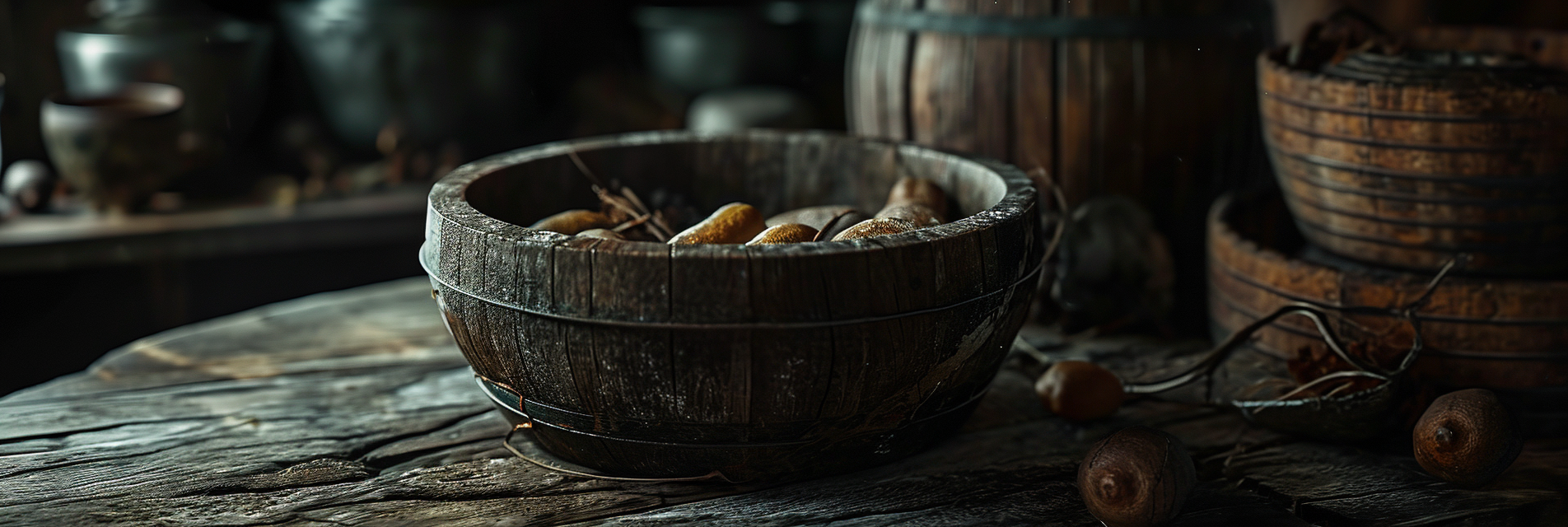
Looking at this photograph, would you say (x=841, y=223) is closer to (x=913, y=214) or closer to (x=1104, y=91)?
(x=913, y=214)

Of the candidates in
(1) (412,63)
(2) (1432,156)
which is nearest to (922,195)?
(2) (1432,156)

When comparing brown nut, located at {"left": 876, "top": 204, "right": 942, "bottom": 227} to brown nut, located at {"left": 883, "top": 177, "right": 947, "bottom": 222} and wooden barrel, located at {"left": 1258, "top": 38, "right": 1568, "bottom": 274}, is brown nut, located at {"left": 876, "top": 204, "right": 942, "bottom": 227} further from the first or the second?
wooden barrel, located at {"left": 1258, "top": 38, "right": 1568, "bottom": 274}

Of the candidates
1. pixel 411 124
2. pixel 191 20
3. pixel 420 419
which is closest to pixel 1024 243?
pixel 420 419

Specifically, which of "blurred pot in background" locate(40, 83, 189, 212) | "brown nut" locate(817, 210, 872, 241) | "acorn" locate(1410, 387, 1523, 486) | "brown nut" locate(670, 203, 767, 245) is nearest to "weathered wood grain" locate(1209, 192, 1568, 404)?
"acorn" locate(1410, 387, 1523, 486)

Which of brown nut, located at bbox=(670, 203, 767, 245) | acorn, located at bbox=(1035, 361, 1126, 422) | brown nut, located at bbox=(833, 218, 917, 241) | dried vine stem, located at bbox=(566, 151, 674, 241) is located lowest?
acorn, located at bbox=(1035, 361, 1126, 422)

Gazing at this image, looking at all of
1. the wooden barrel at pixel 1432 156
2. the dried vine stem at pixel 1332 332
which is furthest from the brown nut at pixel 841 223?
the wooden barrel at pixel 1432 156

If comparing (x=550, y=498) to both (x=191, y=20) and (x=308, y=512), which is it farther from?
(x=191, y=20)
